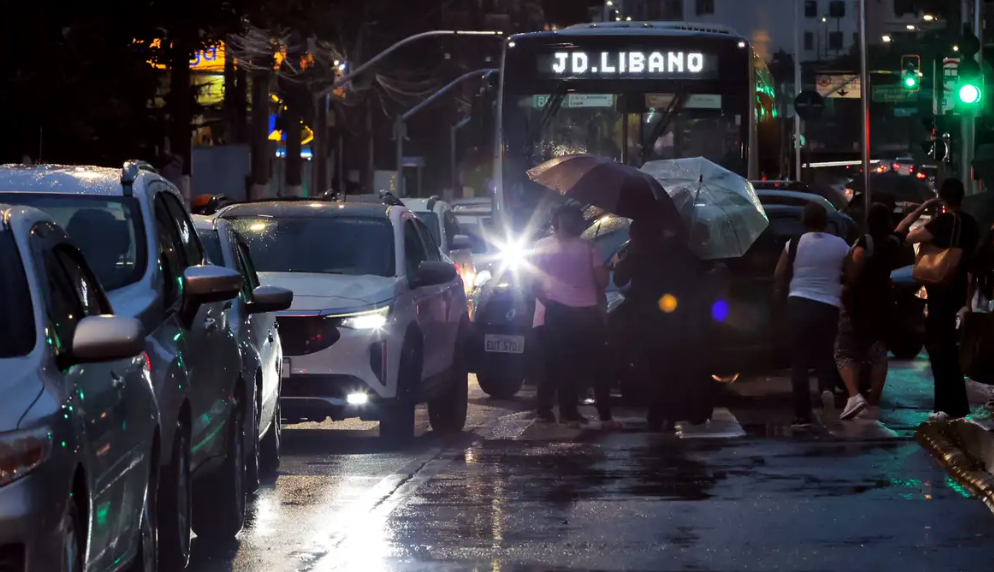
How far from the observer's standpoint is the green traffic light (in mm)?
28578

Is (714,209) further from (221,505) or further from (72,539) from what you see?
(72,539)

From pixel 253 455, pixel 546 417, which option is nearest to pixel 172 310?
pixel 253 455

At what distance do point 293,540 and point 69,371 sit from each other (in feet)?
11.8

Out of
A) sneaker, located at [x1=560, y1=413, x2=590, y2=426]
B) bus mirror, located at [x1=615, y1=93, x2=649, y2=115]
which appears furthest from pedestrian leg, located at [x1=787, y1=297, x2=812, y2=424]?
bus mirror, located at [x1=615, y1=93, x2=649, y2=115]

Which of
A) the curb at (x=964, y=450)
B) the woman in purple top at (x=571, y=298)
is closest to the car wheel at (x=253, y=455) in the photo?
the curb at (x=964, y=450)

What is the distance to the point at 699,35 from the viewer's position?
23.7 metres

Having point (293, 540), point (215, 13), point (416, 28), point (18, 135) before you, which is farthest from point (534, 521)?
point (416, 28)

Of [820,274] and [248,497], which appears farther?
[820,274]

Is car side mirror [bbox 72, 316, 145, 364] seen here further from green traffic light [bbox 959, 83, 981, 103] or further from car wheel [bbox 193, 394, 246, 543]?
green traffic light [bbox 959, 83, 981, 103]

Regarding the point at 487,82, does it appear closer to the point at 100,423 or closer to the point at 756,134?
the point at 756,134

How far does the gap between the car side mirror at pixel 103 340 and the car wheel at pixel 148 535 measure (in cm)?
118

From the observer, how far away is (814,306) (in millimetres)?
16656

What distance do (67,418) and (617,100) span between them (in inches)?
689

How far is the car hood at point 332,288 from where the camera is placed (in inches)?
592
